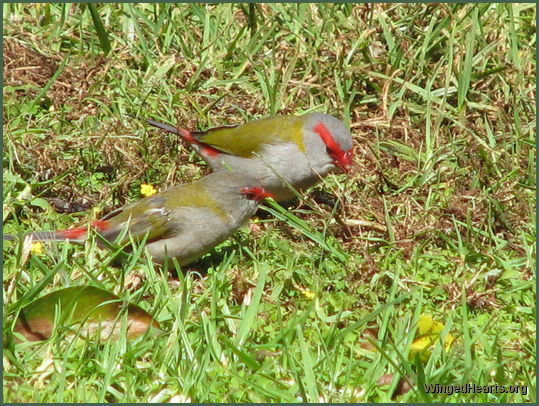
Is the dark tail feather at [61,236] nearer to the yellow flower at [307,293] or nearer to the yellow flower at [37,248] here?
the yellow flower at [37,248]

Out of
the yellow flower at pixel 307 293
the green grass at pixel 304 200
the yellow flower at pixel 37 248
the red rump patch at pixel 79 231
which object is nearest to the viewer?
the green grass at pixel 304 200

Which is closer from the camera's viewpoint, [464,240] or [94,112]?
[464,240]

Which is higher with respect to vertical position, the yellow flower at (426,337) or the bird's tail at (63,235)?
the bird's tail at (63,235)

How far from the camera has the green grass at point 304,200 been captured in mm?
4426

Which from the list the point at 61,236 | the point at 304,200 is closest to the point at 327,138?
the point at 304,200

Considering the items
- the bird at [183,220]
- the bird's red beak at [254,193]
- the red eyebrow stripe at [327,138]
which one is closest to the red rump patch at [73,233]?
the bird at [183,220]

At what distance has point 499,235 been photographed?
237 inches

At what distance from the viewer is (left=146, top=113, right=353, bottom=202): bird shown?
6.53 m

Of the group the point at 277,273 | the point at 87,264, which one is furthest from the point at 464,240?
the point at 87,264

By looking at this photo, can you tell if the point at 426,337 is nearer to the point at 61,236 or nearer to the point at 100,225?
the point at 100,225

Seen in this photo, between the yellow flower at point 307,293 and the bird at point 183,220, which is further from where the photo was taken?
the bird at point 183,220

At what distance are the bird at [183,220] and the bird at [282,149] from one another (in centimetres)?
60

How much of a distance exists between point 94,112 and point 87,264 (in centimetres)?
197

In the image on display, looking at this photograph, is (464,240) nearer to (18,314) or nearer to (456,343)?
(456,343)
